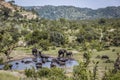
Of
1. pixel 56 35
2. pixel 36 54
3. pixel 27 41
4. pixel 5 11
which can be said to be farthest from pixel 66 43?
pixel 5 11

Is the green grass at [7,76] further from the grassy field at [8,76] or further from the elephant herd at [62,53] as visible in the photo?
the elephant herd at [62,53]

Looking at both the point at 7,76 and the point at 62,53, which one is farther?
the point at 62,53

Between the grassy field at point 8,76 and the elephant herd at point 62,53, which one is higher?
the grassy field at point 8,76

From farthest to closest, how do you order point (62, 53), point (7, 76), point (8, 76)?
point (62, 53)
point (8, 76)
point (7, 76)

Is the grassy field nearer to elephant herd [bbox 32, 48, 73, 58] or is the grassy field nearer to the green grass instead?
the green grass

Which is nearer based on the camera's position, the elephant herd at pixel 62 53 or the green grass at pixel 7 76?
the green grass at pixel 7 76

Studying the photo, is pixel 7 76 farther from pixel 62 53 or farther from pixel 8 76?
pixel 62 53

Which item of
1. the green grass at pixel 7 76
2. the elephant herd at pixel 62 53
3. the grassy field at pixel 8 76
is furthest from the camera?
the elephant herd at pixel 62 53

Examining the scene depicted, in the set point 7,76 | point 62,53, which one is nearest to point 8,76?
point 7,76

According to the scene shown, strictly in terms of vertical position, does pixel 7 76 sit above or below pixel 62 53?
above

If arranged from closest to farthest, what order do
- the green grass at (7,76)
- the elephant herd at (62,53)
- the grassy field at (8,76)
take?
1. the green grass at (7,76)
2. the grassy field at (8,76)
3. the elephant herd at (62,53)

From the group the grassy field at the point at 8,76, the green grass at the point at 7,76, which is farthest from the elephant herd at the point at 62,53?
the green grass at the point at 7,76

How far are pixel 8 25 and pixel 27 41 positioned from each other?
3196 centimetres

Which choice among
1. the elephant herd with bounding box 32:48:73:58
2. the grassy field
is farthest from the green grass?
the elephant herd with bounding box 32:48:73:58
